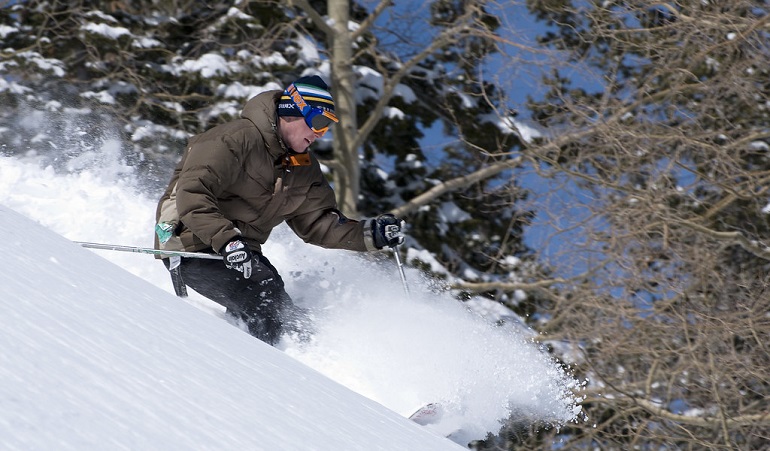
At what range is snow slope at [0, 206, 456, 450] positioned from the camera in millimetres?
1623

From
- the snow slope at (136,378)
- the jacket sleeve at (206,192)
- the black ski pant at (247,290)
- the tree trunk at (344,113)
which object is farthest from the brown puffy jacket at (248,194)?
the tree trunk at (344,113)

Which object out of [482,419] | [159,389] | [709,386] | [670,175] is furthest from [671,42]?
[159,389]

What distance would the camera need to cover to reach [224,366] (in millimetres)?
2412

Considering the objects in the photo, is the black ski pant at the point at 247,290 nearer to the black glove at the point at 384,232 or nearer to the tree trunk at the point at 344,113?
the black glove at the point at 384,232

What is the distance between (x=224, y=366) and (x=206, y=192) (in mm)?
1916

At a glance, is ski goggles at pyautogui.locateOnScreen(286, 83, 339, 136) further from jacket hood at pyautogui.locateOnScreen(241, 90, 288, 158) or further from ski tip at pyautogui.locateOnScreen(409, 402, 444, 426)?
ski tip at pyautogui.locateOnScreen(409, 402, 444, 426)

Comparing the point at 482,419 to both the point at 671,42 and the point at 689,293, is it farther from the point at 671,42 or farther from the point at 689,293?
the point at 671,42

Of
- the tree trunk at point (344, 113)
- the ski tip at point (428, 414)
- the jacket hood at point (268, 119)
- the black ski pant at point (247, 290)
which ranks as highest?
the jacket hood at point (268, 119)

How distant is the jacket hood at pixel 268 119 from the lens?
438cm

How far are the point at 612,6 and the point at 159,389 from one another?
8.76m

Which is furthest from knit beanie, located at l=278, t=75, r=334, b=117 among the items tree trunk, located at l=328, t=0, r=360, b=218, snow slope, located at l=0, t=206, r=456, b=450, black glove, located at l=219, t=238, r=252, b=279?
tree trunk, located at l=328, t=0, r=360, b=218

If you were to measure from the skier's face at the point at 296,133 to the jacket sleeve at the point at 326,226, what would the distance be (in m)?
0.41

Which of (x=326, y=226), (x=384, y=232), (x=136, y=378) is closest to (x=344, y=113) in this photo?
(x=326, y=226)

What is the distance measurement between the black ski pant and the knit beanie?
728mm
